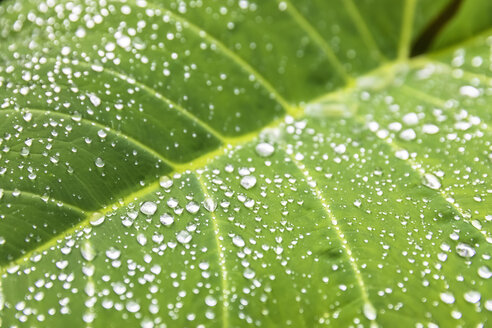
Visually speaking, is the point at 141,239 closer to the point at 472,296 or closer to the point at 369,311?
the point at 369,311

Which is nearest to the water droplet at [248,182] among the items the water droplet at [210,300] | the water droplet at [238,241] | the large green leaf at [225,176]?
the large green leaf at [225,176]

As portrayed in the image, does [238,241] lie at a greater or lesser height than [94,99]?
lesser

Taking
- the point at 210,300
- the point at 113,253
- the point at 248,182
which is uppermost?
the point at 248,182

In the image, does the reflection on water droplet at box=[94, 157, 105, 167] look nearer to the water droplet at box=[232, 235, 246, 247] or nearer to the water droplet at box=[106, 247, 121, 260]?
the water droplet at box=[106, 247, 121, 260]

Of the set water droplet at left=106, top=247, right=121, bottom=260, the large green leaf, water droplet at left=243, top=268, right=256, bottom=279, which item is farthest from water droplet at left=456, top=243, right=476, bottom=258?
water droplet at left=106, top=247, right=121, bottom=260

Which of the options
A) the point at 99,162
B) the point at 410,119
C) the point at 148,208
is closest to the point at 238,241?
the point at 148,208

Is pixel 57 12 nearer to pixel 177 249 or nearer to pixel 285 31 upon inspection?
pixel 285 31

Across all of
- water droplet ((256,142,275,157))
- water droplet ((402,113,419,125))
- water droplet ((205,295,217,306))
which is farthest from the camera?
water droplet ((402,113,419,125))

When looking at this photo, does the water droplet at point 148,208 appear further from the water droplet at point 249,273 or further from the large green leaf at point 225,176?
the water droplet at point 249,273

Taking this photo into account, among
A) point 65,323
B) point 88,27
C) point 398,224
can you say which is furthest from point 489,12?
point 65,323
